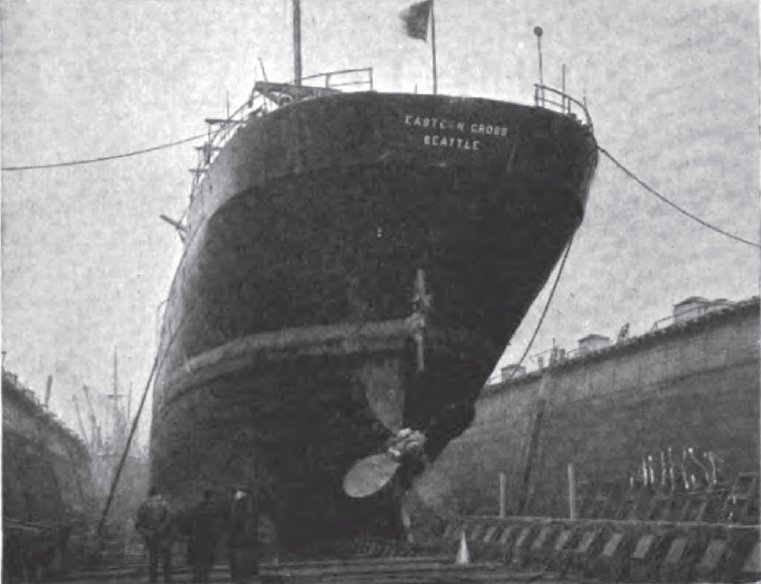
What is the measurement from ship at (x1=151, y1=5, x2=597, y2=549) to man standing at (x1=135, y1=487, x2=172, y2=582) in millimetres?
2216

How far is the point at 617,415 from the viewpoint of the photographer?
803 inches

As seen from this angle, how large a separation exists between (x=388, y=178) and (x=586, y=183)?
336 centimetres

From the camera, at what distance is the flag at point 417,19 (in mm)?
12125

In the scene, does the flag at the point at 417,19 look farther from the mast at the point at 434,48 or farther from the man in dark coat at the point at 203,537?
the man in dark coat at the point at 203,537

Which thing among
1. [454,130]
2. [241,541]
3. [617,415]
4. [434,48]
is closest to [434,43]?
[434,48]

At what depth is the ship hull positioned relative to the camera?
1152cm

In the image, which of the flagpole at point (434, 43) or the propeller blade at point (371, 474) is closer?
the propeller blade at point (371, 474)

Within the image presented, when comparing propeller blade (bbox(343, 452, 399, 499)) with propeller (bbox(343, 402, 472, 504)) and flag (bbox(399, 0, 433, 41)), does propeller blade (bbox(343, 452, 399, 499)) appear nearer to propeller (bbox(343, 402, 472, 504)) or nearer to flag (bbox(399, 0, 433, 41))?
propeller (bbox(343, 402, 472, 504))

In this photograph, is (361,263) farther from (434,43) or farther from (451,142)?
(434,43)

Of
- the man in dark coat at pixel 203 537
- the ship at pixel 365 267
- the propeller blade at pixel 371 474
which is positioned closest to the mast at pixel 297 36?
the ship at pixel 365 267

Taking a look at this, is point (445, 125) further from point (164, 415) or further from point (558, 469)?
point (558, 469)

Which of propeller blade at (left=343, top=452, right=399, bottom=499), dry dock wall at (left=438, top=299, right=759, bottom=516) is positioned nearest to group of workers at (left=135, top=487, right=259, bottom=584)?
propeller blade at (left=343, top=452, right=399, bottom=499)

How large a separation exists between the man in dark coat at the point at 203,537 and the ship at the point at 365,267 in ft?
7.77

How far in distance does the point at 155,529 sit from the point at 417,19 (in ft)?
23.3
